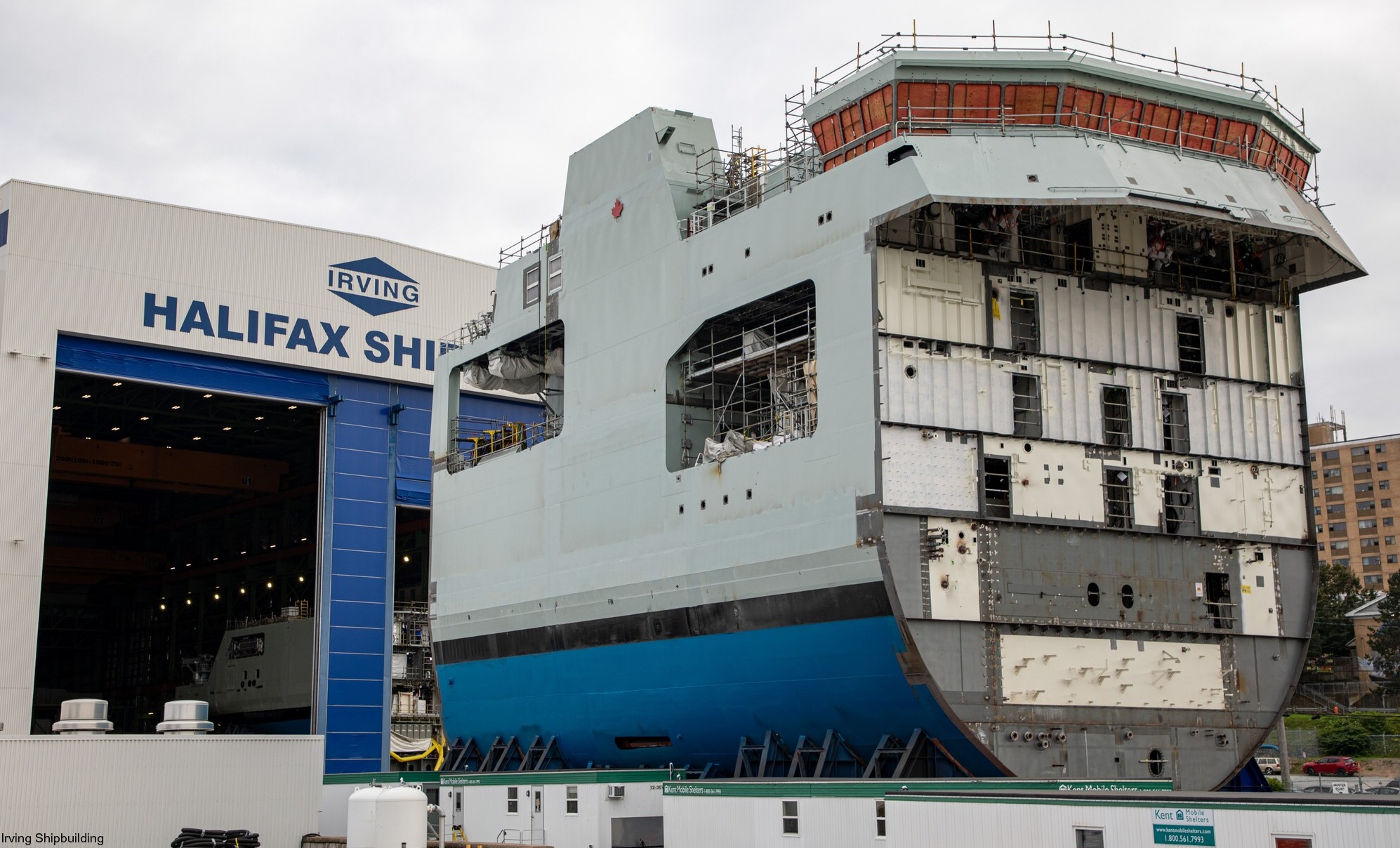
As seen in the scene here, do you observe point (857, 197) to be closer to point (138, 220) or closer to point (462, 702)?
point (462, 702)

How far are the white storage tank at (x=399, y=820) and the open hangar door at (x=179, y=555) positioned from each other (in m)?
26.4

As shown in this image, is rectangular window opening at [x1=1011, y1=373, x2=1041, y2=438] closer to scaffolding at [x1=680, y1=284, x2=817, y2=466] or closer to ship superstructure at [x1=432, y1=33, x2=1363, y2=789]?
ship superstructure at [x1=432, y1=33, x2=1363, y2=789]

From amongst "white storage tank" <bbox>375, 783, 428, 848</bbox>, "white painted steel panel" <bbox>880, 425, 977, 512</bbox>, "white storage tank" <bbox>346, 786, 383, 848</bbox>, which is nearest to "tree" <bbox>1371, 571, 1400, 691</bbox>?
"white painted steel panel" <bbox>880, 425, 977, 512</bbox>

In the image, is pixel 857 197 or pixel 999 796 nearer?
pixel 999 796

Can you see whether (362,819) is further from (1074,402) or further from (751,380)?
(1074,402)

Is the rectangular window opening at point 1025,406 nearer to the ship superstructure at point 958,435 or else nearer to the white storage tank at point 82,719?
the ship superstructure at point 958,435

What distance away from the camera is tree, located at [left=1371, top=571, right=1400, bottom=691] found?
8562cm

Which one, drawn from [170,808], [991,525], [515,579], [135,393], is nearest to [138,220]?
[135,393]

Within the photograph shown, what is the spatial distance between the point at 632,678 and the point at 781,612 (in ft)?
22.1

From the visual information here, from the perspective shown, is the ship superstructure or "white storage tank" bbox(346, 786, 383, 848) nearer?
the ship superstructure

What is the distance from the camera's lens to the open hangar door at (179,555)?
63.8m

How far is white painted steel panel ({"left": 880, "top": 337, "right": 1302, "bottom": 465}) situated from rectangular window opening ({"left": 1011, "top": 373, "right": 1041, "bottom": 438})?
12 cm

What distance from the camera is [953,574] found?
30.0 m

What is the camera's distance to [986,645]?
3017 cm
